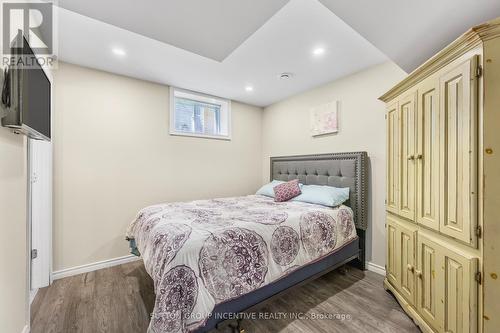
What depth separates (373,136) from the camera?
2555 mm

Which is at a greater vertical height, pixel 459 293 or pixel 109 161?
pixel 109 161

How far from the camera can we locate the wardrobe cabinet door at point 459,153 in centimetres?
112

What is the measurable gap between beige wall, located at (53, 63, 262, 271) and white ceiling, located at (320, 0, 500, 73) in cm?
252

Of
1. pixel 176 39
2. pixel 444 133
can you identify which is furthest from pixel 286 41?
pixel 444 133

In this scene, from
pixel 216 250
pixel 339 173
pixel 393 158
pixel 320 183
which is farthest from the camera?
pixel 320 183

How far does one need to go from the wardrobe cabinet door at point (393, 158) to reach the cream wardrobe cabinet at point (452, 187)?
0.05 m

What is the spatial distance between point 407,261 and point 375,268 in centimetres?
92

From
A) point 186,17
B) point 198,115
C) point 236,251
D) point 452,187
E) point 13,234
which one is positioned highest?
point 186,17

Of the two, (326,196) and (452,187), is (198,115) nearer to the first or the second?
(326,196)

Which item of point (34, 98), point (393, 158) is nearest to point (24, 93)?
point (34, 98)

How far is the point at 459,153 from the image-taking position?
1.20 m

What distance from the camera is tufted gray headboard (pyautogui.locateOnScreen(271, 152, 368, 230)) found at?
2543mm

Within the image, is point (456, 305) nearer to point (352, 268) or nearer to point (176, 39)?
point (352, 268)

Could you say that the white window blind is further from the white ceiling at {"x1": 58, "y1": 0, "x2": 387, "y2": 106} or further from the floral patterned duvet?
the floral patterned duvet
